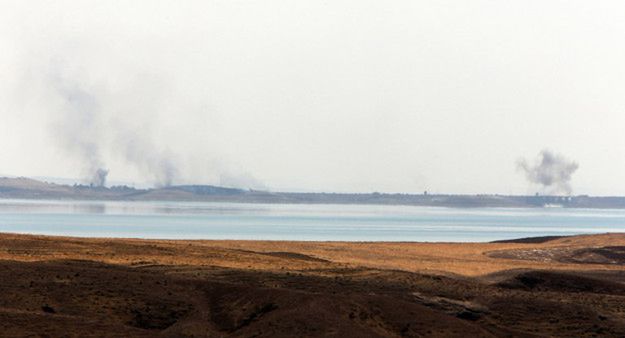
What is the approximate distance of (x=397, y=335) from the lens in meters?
28.6

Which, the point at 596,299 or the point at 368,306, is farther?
the point at 596,299

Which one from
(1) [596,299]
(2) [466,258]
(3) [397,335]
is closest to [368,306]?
(3) [397,335]

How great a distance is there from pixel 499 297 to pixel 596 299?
4.97 m

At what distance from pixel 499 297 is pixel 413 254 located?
31.2 meters

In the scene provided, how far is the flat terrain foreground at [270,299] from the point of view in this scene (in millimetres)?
28844

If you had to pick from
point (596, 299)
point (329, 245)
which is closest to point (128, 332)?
point (596, 299)

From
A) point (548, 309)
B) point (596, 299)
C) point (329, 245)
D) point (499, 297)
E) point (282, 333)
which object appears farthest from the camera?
point (329, 245)

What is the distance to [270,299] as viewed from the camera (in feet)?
102

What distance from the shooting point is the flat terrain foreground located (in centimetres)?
2884

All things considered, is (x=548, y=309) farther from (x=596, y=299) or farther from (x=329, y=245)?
(x=329, y=245)

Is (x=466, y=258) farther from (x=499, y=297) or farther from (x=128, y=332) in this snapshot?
(x=128, y=332)

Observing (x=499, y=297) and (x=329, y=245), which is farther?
(x=329, y=245)

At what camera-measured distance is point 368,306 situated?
30203 millimetres

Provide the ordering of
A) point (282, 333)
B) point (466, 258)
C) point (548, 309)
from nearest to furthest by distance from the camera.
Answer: point (282, 333)
point (548, 309)
point (466, 258)
